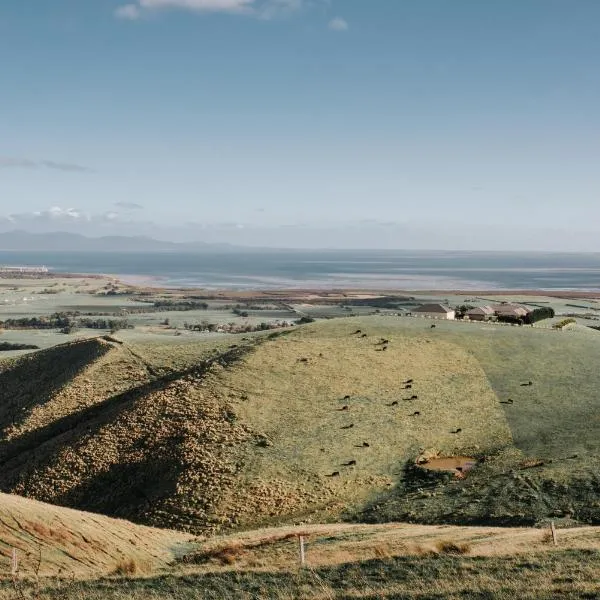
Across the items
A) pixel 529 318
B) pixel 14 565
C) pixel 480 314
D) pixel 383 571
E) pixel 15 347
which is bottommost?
pixel 15 347

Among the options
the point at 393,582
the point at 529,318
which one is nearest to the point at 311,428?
A: the point at 393,582

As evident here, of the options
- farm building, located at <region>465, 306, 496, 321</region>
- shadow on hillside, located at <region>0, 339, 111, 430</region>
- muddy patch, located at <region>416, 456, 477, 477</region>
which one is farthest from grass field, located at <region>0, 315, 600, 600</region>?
farm building, located at <region>465, 306, 496, 321</region>

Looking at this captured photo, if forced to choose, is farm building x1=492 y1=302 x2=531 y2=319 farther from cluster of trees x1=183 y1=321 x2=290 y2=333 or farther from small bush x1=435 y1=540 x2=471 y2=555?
small bush x1=435 y1=540 x2=471 y2=555

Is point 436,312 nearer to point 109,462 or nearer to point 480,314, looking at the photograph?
point 480,314

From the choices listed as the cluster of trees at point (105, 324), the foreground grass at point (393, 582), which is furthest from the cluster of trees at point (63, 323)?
the foreground grass at point (393, 582)

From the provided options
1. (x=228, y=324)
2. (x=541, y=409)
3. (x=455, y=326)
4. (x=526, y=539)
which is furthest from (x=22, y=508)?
(x=228, y=324)

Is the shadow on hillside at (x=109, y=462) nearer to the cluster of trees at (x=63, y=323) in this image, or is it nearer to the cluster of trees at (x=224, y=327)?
the cluster of trees at (x=224, y=327)
